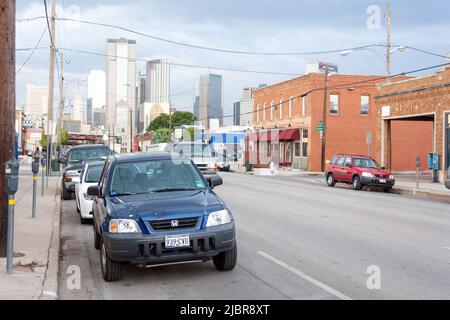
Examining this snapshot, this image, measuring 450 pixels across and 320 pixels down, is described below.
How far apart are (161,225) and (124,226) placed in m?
0.46

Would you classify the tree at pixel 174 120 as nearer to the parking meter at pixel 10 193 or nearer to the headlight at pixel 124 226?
the parking meter at pixel 10 193

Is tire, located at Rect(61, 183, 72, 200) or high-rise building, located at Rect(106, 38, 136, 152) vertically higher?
high-rise building, located at Rect(106, 38, 136, 152)

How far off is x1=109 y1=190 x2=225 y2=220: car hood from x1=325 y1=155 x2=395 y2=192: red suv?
18.9 meters

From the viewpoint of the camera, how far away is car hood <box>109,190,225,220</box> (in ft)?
23.0

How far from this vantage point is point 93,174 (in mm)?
14289

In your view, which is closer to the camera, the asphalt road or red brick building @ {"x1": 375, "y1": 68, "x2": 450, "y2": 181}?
the asphalt road

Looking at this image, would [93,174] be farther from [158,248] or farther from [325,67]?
[325,67]

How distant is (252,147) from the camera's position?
200 feet

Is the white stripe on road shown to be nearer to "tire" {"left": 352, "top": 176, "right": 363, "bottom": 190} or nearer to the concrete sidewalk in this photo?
the concrete sidewalk

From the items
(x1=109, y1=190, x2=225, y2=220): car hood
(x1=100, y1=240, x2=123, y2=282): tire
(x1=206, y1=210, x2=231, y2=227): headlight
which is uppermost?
(x1=109, y1=190, x2=225, y2=220): car hood

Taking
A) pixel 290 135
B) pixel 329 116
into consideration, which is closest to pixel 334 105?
pixel 329 116

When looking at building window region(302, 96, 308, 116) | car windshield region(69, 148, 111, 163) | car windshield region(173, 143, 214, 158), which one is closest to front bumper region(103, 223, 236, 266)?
car windshield region(69, 148, 111, 163)
